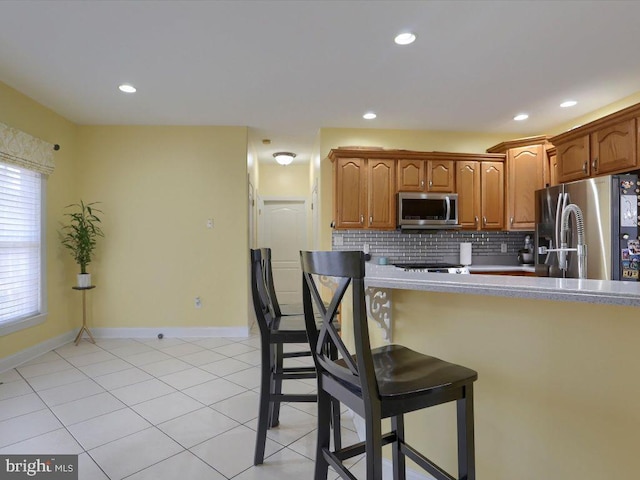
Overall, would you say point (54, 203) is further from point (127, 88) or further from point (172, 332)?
point (172, 332)

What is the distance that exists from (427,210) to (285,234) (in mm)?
3019

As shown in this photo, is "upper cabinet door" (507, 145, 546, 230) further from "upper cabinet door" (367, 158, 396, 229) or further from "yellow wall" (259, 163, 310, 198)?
"yellow wall" (259, 163, 310, 198)

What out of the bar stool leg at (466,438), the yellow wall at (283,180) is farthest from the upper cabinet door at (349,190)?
the bar stool leg at (466,438)

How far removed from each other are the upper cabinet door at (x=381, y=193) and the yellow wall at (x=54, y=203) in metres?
3.64

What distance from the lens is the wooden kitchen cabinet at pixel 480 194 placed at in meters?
4.32

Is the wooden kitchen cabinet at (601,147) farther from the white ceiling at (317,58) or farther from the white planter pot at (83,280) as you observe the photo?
the white planter pot at (83,280)

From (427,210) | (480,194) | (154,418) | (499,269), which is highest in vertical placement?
(480,194)

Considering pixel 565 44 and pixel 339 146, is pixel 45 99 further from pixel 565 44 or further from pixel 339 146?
pixel 565 44

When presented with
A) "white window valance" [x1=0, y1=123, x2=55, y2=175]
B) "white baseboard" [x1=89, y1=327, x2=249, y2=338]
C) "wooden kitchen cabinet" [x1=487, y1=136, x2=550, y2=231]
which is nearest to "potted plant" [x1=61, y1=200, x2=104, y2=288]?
"white window valance" [x1=0, y1=123, x2=55, y2=175]

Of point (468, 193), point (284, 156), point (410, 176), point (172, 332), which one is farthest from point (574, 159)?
point (172, 332)

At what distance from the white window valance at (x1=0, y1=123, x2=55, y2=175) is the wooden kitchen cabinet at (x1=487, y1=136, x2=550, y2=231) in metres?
5.32

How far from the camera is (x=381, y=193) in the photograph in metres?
4.19

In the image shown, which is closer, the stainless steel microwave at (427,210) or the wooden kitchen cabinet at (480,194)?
the stainless steel microwave at (427,210)

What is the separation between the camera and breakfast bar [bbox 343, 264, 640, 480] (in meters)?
1.02
